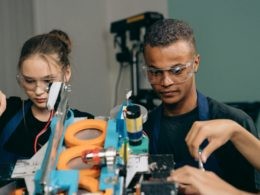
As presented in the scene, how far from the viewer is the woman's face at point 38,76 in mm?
1524

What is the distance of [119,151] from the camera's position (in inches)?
39.0

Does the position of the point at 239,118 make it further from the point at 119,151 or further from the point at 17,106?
the point at 17,106

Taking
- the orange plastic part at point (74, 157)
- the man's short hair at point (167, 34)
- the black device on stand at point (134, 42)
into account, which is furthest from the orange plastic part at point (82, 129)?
the black device on stand at point (134, 42)

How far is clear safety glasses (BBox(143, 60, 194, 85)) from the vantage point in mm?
1356

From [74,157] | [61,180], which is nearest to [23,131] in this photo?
[74,157]

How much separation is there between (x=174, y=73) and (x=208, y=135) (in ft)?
1.11

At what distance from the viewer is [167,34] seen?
1398 mm

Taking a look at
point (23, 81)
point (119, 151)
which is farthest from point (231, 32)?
point (119, 151)

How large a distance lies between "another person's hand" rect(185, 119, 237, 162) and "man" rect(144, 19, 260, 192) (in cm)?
17

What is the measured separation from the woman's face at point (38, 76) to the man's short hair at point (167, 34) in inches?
16.3

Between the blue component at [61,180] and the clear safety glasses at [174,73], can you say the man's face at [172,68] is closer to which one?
the clear safety glasses at [174,73]

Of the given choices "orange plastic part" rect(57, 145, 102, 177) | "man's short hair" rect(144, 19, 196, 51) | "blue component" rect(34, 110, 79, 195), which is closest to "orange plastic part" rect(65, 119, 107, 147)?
"orange plastic part" rect(57, 145, 102, 177)

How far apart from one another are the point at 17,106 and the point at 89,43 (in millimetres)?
2036

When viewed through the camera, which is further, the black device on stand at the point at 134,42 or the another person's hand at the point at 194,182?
the black device on stand at the point at 134,42
